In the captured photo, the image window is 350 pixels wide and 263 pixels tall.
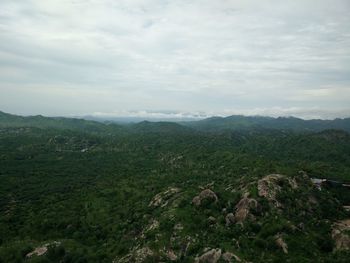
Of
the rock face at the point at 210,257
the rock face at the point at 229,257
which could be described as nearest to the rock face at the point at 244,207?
the rock face at the point at 210,257

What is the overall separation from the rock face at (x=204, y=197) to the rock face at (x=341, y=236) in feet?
103

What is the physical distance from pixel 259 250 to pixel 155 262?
71.7 feet

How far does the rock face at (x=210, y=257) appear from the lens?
66750mm

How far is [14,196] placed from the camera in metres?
145

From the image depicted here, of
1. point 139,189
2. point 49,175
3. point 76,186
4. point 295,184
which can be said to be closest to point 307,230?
point 295,184

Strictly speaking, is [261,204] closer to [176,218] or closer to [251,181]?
[251,181]

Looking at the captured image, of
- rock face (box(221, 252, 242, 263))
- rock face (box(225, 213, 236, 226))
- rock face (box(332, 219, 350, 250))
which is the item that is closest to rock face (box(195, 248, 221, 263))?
rock face (box(221, 252, 242, 263))

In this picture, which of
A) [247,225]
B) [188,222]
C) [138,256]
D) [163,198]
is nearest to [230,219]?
[247,225]

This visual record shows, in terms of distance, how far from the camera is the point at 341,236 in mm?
72062

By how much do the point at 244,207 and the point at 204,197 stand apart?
14427 mm

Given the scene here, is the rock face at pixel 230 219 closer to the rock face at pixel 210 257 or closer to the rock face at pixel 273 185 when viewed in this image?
the rock face at pixel 273 185

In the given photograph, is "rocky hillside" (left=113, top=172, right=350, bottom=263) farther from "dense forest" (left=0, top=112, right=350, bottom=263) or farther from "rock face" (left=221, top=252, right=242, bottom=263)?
"dense forest" (left=0, top=112, right=350, bottom=263)

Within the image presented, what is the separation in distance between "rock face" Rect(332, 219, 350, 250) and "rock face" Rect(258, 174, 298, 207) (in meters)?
14.3

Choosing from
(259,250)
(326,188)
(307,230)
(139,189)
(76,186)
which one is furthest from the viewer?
(76,186)
